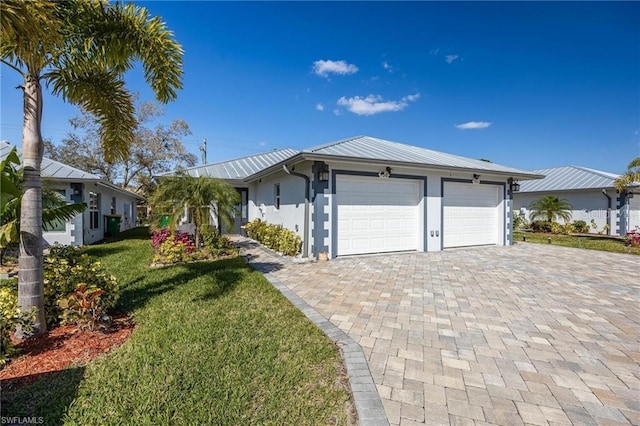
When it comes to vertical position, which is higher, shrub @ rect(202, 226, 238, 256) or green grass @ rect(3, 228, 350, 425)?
shrub @ rect(202, 226, 238, 256)

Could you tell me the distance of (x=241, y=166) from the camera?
1736cm

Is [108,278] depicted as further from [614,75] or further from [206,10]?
[614,75]

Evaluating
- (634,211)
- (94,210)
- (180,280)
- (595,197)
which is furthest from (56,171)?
(634,211)

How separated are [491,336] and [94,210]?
16.5m

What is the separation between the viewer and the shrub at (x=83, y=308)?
3.63 m

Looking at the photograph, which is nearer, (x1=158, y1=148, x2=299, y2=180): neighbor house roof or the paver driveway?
the paver driveway

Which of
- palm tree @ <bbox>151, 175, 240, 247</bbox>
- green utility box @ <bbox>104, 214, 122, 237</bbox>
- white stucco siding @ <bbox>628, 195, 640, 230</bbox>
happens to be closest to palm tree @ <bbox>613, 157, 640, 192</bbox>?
white stucco siding @ <bbox>628, 195, 640, 230</bbox>

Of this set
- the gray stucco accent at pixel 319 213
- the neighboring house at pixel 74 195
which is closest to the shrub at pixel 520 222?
the gray stucco accent at pixel 319 213

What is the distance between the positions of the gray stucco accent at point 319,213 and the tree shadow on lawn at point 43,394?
6.05m

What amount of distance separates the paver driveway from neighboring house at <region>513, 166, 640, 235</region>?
11264mm

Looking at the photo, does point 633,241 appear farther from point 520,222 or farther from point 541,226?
point 520,222

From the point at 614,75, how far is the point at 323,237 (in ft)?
41.8

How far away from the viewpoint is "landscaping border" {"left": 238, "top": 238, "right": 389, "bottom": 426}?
224 centimetres

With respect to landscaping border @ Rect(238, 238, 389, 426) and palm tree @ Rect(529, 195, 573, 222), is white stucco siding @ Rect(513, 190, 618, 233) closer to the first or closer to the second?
palm tree @ Rect(529, 195, 573, 222)
